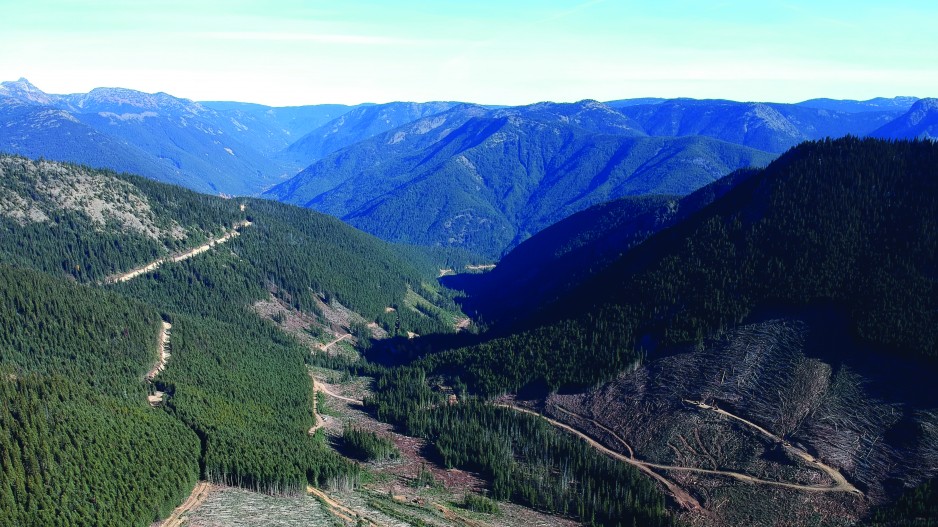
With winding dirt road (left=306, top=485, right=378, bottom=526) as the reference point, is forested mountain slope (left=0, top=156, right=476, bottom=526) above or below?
above

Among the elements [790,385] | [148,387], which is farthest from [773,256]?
[148,387]

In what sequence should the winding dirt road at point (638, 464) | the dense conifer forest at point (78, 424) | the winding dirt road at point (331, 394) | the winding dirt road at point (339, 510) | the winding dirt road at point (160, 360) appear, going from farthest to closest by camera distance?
the winding dirt road at point (331, 394)
the winding dirt road at point (160, 360)
the winding dirt road at point (638, 464)
the winding dirt road at point (339, 510)
the dense conifer forest at point (78, 424)

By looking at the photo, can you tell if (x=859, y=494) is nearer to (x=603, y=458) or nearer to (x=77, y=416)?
(x=603, y=458)

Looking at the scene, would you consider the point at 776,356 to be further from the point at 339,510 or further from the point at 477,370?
the point at 339,510

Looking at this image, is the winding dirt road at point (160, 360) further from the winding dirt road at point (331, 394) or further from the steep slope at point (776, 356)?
the steep slope at point (776, 356)

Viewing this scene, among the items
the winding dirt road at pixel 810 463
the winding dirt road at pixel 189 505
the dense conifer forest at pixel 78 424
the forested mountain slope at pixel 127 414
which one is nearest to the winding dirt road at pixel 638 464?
the winding dirt road at pixel 810 463

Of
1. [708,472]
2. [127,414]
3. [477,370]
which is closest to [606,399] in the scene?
[708,472]

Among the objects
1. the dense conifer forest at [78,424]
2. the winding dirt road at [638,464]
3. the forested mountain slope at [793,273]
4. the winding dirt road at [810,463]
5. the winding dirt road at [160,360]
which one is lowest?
the winding dirt road at [638,464]

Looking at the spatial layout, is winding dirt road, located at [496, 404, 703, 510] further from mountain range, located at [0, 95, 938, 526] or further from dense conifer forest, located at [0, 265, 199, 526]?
dense conifer forest, located at [0, 265, 199, 526]

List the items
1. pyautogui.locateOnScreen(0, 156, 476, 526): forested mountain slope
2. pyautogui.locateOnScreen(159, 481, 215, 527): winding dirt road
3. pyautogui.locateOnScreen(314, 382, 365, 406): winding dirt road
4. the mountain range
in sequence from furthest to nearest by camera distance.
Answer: pyautogui.locateOnScreen(314, 382, 365, 406): winding dirt road, the mountain range, pyautogui.locateOnScreen(159, 481, 215, 527): winding dirt road, pyautogui.locateOnScreen(0, 156, 476, 526): forested mountain slope

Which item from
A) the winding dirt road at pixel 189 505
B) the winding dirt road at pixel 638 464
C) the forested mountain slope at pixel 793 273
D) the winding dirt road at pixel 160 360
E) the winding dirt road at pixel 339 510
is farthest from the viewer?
the forested mountain slope at pixel 793 273

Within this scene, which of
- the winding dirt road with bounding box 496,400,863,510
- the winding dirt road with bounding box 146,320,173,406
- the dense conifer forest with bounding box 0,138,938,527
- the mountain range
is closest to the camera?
the dense conifer forest with bounding box 0,138,938,527

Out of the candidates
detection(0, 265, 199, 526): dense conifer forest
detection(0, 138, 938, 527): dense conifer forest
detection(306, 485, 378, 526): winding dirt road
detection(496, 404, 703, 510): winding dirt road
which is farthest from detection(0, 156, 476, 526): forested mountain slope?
detection(496, 404, 703, 510): winding dirt road

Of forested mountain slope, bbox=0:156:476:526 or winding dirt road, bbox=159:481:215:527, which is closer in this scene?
forested mountain slope, bbox=0:156:476:526
